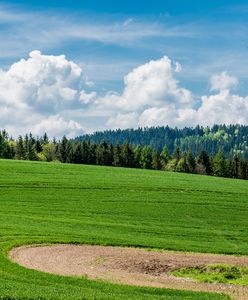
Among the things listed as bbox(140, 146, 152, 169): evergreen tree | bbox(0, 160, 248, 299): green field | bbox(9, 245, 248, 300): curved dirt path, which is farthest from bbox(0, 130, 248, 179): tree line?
bbox(9, 245, 248, 300): curved dirt path

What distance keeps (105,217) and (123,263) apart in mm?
20411

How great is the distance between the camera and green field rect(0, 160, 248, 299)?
78.4 feet

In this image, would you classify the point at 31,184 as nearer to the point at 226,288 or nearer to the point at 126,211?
the point at 126,211

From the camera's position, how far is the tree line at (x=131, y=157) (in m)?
151

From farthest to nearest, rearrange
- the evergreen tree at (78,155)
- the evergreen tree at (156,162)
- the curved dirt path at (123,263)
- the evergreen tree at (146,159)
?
the evergreen tree at (78,155) < the evergreen tree at (156,162) < the evergreen tree at (146,159) < the curved dirt path at (123,263)

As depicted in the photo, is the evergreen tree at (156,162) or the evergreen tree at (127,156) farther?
the evergreen tree at (156,162)

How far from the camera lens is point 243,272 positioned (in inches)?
1273

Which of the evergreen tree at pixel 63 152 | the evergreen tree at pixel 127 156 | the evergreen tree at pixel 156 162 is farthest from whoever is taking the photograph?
the evergreen tree at pixel 63 152

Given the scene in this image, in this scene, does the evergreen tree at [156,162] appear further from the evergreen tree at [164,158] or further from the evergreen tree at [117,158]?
the evergreen tree at [117,158]

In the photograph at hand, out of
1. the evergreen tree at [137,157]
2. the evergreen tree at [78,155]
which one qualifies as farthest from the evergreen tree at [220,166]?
the evergreen tree at [78,155]

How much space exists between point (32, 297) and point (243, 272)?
17.9m

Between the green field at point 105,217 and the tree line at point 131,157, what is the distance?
6660 centimetres

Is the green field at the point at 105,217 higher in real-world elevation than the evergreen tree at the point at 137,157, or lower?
lower

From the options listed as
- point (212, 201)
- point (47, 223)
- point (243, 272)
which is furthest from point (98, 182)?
point (243, 272)
